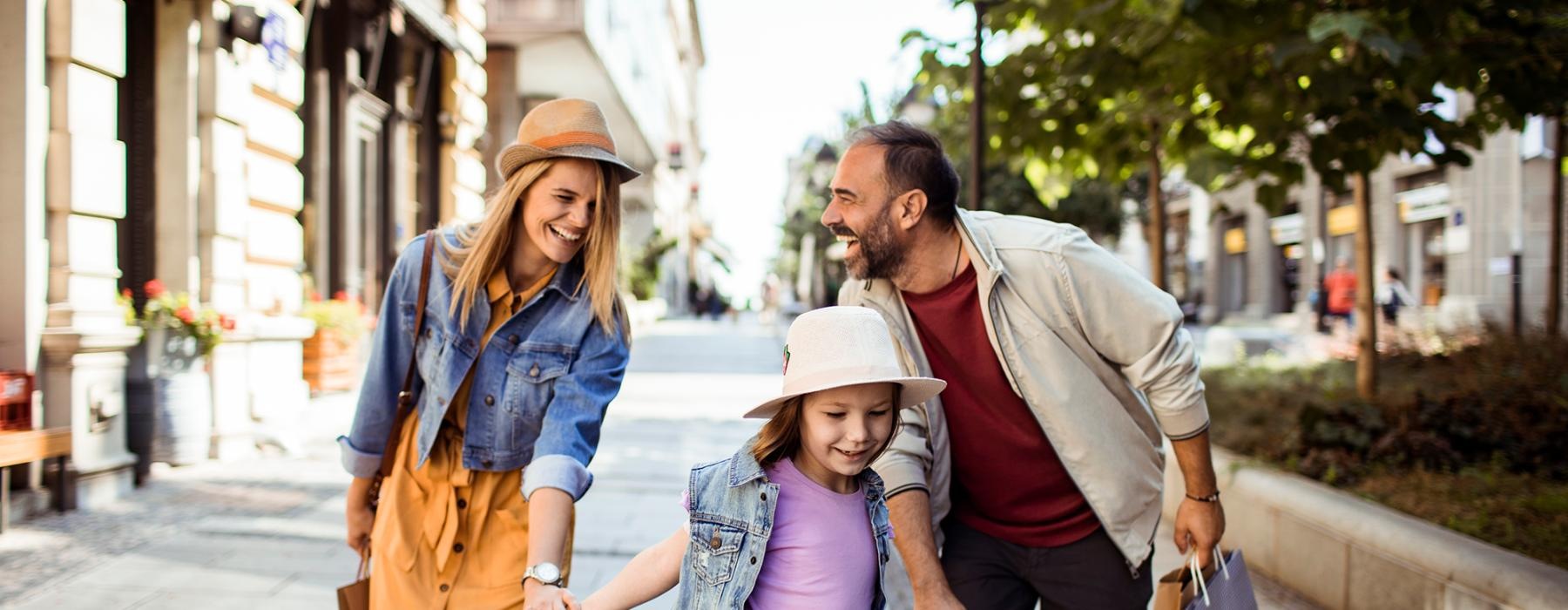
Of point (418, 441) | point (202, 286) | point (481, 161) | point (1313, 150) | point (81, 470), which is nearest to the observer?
point (418, 441)

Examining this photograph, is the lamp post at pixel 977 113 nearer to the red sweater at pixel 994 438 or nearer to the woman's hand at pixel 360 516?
the red sweater at pixel 994 438

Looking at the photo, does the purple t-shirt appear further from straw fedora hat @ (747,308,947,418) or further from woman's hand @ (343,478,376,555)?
woman's hand @ (343,478,376,555)

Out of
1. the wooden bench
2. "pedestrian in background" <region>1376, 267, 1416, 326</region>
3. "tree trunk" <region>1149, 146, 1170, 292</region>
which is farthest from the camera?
"pedestrian in background" <region>1376, 267, 1416, 326</region>

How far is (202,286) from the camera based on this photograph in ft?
26.0

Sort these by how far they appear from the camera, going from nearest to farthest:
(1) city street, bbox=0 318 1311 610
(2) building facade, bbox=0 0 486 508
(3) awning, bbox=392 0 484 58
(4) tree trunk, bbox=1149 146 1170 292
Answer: (1) city street, bbox=0 318 1311 610
(2) building facade, bbox=0 0 486 508
(4) tree trunk, bbox=1149 146 1170 292
(3) awning, bbox=392 0 484 58

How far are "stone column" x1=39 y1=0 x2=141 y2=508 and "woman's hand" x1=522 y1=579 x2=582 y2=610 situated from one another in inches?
202

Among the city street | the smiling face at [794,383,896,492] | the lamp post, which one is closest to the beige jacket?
the smiling face at [794,383,896,492]

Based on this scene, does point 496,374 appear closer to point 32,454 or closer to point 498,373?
point 498,373

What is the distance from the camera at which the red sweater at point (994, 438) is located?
279 centimetres

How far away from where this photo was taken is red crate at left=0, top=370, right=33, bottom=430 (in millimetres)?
5766

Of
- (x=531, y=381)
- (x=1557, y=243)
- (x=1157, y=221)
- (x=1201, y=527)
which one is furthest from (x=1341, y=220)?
(x=531, y=381)

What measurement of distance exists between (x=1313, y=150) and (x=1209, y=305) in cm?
3349

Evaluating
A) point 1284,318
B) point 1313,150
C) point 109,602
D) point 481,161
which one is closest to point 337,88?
point 481,161

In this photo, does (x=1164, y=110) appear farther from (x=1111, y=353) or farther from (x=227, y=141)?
(x=227, y=141)
